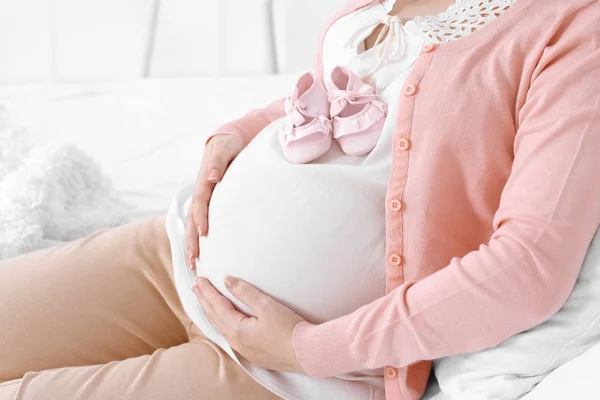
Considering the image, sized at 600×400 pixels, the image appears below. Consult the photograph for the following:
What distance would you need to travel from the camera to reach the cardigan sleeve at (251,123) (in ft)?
3.90

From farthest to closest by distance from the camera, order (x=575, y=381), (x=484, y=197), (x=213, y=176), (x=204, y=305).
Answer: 1. (x=213, y=176)
2. (x=204, y=305)
3. (x=484, y=197)
4. (x=575, y=381)

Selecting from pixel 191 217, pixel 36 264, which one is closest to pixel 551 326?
pixel 191 217

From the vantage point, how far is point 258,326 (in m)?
0.90

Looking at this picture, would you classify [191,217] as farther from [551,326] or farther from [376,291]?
[551,326]

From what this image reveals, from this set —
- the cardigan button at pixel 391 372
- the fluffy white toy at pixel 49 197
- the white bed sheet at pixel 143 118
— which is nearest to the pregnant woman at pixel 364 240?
the cardigan button at pixel 391 372

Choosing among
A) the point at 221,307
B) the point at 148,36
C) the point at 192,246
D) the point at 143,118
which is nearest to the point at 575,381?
the point at 221,307

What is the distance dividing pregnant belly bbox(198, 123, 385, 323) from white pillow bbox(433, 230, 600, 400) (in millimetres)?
161

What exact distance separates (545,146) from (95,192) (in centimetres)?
93

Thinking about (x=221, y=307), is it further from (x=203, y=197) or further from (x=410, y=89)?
(x=410, y=89)

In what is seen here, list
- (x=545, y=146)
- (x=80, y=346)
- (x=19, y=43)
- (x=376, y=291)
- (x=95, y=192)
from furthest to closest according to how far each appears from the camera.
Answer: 1. (x=19, y=43)
2. (x=95, y=192)
3. (x=80, y=346)
4. (x=376, y=291)
5. (x=545, y=146)

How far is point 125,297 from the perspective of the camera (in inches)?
42.0

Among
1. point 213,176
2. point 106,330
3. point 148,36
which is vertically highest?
point 148,36

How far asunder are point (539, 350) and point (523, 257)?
0.12 meters

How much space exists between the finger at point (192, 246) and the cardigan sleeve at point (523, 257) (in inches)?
10.1
